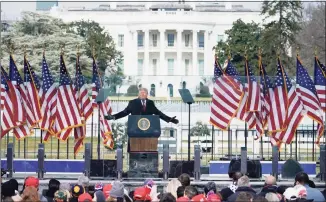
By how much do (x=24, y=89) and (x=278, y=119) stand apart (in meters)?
6.37

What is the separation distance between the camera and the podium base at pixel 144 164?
34281 mm

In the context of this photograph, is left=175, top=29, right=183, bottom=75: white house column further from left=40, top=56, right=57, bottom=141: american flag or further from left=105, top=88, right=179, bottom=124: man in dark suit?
left=105, top=88, right=179, bottom=124: man in dark suit

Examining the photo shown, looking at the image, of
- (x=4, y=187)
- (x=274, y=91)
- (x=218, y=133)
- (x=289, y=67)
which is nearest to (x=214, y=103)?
(x=274, y=91)

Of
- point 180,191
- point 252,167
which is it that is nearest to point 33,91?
point 252,167

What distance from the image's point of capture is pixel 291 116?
37.7 m

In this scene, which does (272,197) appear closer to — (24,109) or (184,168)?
(184,168)

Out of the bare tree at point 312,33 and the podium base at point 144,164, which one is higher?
the bare tree at point 312,33

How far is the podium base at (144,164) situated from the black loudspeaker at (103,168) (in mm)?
388

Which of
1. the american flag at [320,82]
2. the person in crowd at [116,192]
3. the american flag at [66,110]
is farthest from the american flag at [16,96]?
the person in crowd at [116,192]

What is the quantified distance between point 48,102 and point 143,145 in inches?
215

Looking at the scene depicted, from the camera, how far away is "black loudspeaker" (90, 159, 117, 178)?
34.4 m

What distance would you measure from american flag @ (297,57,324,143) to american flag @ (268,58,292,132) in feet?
1.10

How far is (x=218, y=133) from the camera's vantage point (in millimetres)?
58188

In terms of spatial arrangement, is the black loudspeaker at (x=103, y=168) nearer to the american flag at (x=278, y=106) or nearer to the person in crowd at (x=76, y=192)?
the american flag at (x=278, y=106)
